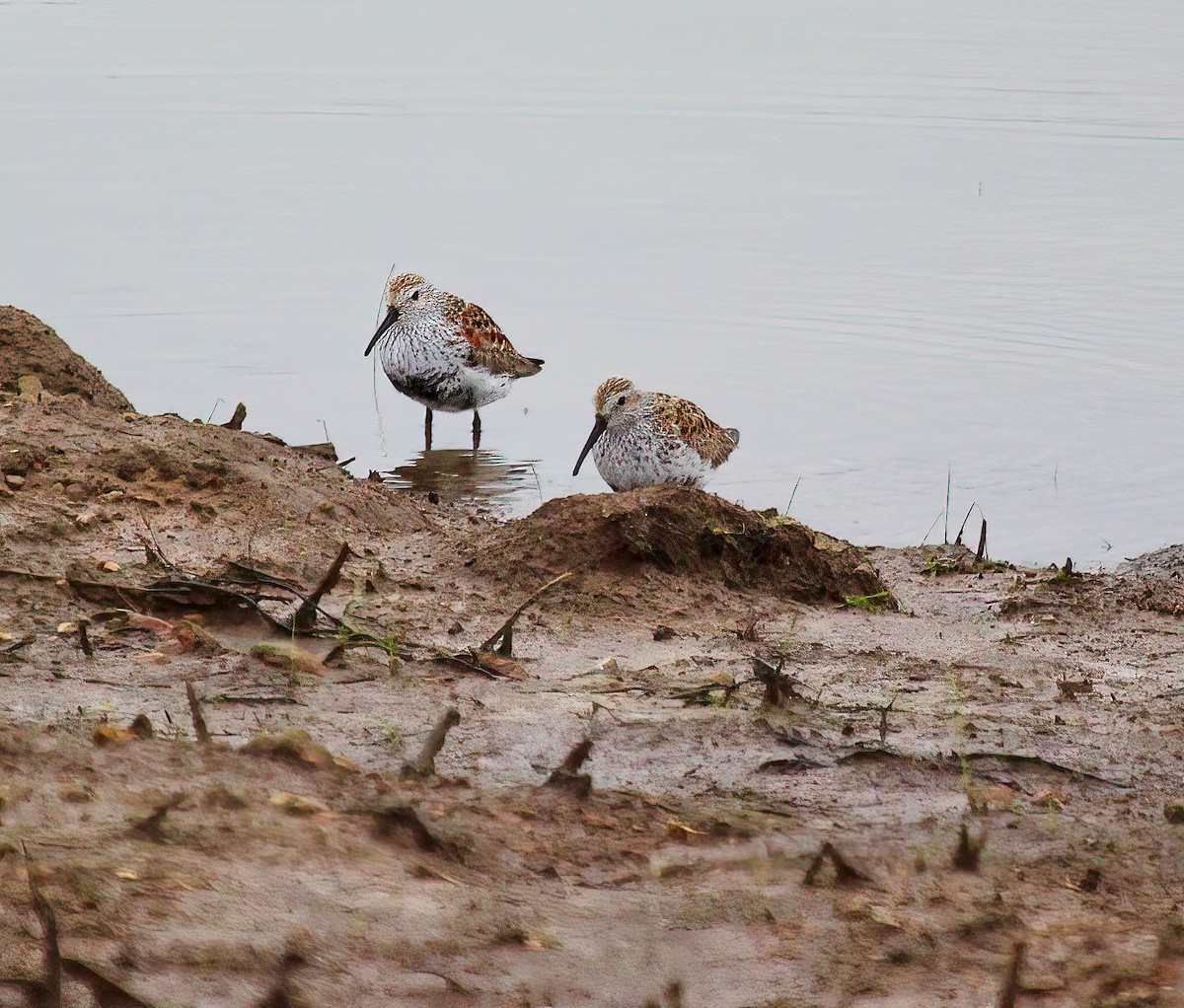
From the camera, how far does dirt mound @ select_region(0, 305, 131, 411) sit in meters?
8.38

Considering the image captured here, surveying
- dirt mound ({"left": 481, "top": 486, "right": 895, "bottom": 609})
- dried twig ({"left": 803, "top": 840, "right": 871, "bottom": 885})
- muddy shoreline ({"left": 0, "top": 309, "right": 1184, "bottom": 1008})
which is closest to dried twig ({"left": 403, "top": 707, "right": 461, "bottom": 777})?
muddy shoreline ({"left": 0, "top": 309, "right": 1184, "bottom": 1008})

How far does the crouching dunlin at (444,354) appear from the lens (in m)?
11.8

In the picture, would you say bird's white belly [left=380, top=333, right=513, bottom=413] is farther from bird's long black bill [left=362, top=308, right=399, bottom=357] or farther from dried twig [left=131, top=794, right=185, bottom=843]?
dried twig [left=131, top=794, right=185, bottom=843]

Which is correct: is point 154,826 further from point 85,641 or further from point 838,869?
point 85,641

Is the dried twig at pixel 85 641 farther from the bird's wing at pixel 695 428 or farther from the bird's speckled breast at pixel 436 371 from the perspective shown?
the bird's speckled breast at pixel 436 371

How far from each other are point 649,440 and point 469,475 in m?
2.02

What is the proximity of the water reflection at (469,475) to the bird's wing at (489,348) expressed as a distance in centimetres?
70

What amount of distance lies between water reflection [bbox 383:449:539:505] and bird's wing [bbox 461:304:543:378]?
0.70m

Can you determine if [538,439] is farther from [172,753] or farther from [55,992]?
[55,992]

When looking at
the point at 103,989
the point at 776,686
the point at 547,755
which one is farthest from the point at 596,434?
the point at 103,989

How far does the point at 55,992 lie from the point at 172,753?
1.25 meters

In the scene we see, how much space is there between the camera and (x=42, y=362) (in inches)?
332

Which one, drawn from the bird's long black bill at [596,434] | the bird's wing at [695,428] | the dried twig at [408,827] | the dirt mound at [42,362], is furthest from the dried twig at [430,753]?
the bird's long black bill at [596,434]

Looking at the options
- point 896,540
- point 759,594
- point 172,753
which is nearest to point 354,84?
point 896,540
